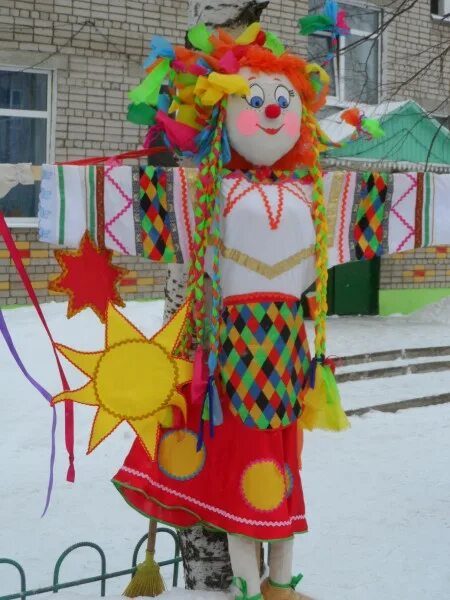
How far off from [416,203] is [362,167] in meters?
6.83

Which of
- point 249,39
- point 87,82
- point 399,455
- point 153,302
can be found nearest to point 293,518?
point 249,39

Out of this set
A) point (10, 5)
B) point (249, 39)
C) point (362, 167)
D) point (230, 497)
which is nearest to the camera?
point (230, 497)

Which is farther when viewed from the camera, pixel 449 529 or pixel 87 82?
pixel 87 82

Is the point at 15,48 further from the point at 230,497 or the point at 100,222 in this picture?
the point at 230,497

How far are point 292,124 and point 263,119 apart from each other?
103 mm

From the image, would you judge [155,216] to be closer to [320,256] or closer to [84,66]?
[320,256]

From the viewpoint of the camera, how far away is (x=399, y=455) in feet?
19.8

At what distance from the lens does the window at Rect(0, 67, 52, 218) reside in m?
8.70

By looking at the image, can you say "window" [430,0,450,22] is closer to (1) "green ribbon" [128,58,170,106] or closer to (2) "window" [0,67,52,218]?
(2) "window" [0,67,52,218]

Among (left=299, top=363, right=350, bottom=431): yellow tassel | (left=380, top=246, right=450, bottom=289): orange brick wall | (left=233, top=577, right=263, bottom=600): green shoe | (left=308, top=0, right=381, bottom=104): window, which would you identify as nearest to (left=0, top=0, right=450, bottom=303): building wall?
(left=308, top=0, right=381, bottom=104): window

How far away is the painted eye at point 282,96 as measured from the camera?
277 centimetres

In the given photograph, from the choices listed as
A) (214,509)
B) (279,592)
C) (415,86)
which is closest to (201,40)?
(214,509)

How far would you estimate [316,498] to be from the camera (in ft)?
16.7

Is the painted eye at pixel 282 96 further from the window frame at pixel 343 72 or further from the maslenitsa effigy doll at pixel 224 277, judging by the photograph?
the window frame at pixel 343 72
